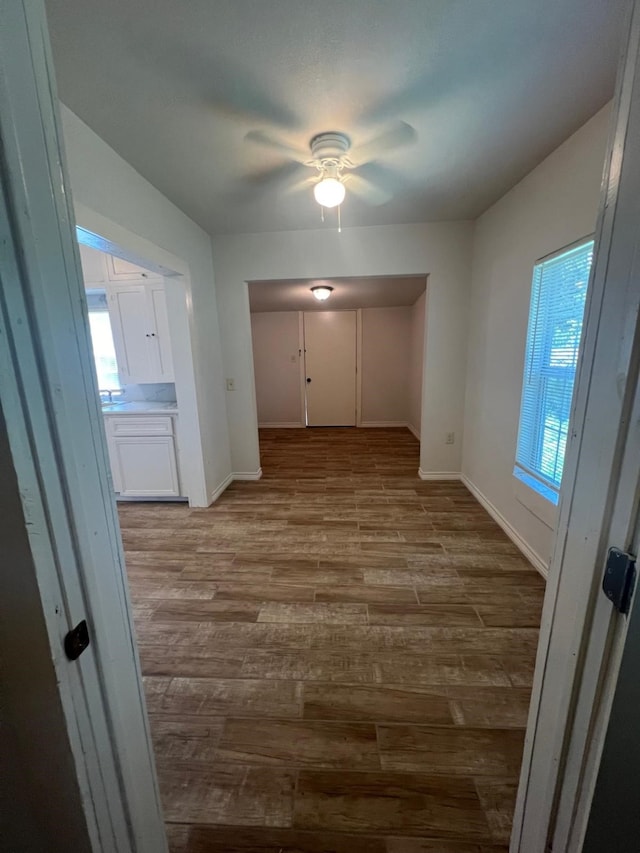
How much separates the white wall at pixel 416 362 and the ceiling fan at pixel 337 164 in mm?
2853

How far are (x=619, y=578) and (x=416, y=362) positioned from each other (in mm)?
5120

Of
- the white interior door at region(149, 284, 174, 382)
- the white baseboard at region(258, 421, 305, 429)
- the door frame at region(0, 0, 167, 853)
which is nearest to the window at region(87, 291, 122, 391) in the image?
the white interior door at region(149, 284, 174, 382)

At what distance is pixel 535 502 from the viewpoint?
2.14 metres

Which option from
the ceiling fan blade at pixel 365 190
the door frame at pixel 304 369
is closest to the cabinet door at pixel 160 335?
the ceiling fan blade at pixel 365 190

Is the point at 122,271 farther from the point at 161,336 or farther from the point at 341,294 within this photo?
the point at 341,294

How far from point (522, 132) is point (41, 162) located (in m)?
2.26

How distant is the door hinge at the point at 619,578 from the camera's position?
0.51 metres

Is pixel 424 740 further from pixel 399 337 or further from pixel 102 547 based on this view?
pixel 399 337

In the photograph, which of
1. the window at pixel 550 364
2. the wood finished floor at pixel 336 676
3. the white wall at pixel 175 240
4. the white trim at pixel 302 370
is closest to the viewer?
the wood finished floor at pixel 336 676

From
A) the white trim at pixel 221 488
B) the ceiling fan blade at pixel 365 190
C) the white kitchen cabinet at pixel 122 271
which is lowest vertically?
the white trim at pixel 221 488

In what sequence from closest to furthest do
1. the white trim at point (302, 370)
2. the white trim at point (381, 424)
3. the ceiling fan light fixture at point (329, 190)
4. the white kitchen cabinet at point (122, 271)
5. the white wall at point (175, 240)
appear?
the white wall at point (175, 240), the ceiling fan light fixture at point (329, 190), the white kitchen cabinet at point (122, 271), the white trim at point (302, 370), the white trim at point (381, 424)

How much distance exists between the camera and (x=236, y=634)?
1669 mm

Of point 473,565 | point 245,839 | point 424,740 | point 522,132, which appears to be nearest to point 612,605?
point 424,740

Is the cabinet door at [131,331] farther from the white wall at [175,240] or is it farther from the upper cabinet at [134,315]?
the white wall at [175,240]
